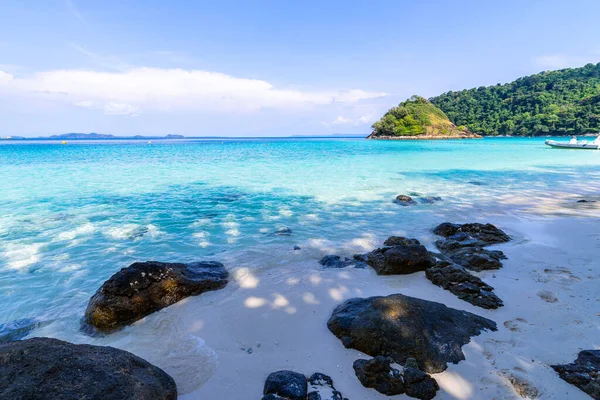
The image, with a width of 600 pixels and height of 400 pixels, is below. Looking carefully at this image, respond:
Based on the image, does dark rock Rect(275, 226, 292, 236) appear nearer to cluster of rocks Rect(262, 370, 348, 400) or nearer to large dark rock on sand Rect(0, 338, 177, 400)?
cluster of rocks Rect(262, 370, 348, 400)

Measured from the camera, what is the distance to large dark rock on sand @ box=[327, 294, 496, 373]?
3.86m

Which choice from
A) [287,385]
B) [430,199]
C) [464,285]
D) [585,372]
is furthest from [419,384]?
[430,199]

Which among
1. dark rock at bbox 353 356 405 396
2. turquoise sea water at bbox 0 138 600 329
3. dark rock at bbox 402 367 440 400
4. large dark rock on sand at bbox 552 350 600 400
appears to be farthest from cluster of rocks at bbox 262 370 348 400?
turquoise sea water at bbox 0 138 600 329

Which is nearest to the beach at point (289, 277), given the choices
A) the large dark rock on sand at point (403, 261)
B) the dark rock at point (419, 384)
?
the dark rock at point (419, 384)

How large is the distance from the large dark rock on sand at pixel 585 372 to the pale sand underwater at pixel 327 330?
0.32 feet

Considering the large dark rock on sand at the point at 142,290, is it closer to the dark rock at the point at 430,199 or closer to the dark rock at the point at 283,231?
the dark rock at the point at 283,231

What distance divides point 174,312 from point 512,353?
522 centimetres

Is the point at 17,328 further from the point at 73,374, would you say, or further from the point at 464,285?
the point at 464,285

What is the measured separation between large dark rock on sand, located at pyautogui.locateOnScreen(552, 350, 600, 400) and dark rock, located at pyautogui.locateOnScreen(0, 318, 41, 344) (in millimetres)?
7701

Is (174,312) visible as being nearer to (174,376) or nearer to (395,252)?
(174,376)

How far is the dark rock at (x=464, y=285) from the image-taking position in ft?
17.1

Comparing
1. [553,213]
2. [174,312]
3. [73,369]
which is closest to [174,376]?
[73,369]

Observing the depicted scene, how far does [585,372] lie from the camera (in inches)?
136

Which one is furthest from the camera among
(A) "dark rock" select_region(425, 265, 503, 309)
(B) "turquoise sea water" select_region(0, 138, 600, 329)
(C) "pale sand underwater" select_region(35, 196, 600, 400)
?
(B) "turquoise sea water" select_region(0, 138, 600, 329)
